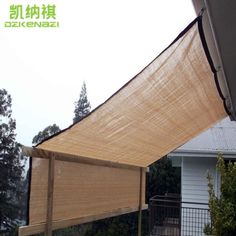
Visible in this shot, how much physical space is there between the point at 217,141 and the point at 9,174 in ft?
43.8

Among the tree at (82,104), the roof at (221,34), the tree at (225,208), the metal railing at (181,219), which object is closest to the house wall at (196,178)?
the metal railing at (181,219)

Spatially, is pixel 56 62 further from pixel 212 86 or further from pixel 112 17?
pixel 212 86

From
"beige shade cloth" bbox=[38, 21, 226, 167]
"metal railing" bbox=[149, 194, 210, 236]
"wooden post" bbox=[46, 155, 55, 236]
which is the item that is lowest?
"metal railing" bbox=[149, 194, 210, 236]

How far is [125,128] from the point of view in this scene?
444 cm

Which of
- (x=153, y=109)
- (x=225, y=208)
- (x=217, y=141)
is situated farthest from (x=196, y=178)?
(x=153, y=109)

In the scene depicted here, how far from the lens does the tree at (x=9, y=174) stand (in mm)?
21250

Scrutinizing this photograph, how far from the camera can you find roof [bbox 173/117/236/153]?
10.6 m

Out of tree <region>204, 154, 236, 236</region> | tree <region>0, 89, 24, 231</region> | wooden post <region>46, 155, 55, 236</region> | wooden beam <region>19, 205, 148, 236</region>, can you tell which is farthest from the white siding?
→ tree <region>0, 89, 24, 231</region>

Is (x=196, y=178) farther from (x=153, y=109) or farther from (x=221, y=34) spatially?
(x=221, y=34)

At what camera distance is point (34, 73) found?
26.8 meters

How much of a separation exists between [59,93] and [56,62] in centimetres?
959

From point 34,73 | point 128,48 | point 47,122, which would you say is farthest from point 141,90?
point 47,122

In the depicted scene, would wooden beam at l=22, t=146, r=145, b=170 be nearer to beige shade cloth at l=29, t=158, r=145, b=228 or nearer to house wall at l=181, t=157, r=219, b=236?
beige shade cloth at l=29, t=158, r=145, b=228

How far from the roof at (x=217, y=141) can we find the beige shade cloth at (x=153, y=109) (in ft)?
17.2
